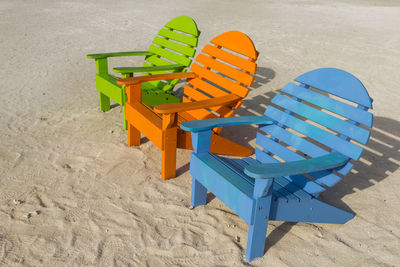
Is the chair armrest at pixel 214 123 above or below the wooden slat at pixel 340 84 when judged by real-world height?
below

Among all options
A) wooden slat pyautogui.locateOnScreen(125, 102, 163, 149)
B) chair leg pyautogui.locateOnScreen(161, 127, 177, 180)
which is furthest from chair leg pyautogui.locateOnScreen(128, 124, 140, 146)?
chair leg pyautogui.locateOnScreen(161, 127, 177, 180)

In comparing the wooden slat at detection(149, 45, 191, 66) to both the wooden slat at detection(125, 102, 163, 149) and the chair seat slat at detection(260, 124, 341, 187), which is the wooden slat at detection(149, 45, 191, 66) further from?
the chair seat slat at detection(260, 124, 341, 187)

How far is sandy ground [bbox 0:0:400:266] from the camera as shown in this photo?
2.87 m

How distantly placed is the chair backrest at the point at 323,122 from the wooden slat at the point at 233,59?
0.64 metres

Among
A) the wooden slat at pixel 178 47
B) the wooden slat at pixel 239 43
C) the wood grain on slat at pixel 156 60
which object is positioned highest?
the wooden slat at pixel 239 43

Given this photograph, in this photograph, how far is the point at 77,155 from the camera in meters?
4.16

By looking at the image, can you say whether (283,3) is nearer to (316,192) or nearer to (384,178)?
(384,178)

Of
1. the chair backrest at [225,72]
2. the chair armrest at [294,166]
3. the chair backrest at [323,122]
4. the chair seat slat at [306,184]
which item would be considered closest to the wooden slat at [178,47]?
the chair backrest at [225,72]

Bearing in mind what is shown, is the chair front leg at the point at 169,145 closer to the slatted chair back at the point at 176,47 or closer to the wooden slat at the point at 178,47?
the slatted chair back at the point at 176,47

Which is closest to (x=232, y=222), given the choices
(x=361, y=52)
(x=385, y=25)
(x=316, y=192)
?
(x=316, y=192)

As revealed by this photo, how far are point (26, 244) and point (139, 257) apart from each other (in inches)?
32.5

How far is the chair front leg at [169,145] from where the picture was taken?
344 cm

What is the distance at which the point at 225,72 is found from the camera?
164 inches

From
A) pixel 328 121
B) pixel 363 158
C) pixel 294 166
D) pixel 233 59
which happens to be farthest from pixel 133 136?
pixel 363 158
